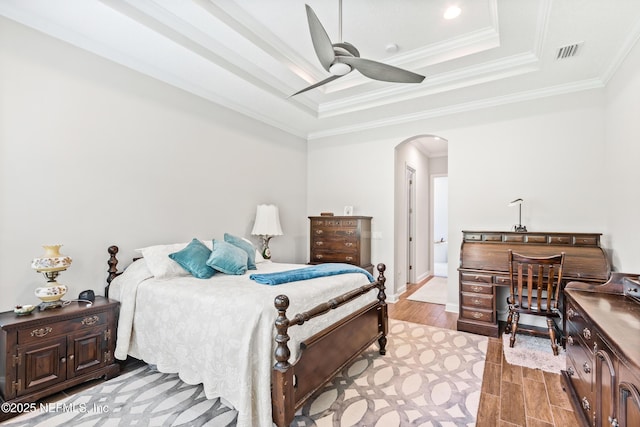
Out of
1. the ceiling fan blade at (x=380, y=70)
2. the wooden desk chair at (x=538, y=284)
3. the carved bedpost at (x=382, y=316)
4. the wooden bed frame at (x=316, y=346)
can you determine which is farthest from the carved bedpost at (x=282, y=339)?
the wooden desk chair at (x=538, y=284)

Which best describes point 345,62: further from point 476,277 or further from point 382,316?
point 476,277

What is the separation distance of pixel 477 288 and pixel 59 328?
400 cm

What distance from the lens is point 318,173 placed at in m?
5.52

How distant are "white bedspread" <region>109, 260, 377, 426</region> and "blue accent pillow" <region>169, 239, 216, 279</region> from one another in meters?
0.12

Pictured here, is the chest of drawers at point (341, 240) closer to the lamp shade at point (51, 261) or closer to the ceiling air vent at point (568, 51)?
the ceiling air vent at point (568, 51)

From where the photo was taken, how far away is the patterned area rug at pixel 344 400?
1.97 metres

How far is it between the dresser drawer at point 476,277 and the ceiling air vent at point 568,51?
2357 mm

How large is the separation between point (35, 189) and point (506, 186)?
493cm

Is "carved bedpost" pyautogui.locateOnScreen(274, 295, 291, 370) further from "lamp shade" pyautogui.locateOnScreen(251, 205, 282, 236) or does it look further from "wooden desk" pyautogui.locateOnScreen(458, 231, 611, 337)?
"wooden desk" pyautogui.locateOnScreen(458, 231, 611, 337)

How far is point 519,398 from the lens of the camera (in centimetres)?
223

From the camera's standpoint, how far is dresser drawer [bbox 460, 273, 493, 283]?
349 centimetres

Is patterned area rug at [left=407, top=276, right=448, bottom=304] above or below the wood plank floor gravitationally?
above

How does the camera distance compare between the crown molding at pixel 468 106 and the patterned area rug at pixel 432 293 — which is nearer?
the crown molding at pixel 468 106

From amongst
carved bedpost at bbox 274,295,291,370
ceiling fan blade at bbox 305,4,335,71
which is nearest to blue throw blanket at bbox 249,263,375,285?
carved bedpost at bbox 274,295,291,370
